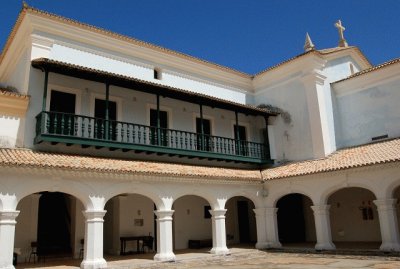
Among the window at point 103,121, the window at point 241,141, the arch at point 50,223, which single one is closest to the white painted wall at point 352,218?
the window at point 241,141

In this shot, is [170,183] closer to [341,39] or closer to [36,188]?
[36,188]

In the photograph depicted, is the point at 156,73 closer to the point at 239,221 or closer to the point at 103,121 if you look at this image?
the point at 103,121

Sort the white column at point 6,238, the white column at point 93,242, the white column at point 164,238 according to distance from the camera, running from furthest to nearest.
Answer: the white column at point 164,238
the white column at point 93,242
the white column at point 6,238

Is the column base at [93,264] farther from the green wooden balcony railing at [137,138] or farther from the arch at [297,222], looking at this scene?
the arch at [297,222]

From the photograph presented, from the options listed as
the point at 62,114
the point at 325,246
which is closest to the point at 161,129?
the point at 62,114

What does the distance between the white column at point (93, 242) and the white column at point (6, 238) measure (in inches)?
80.8

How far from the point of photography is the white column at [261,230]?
16.5 meters

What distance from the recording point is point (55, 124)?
12.7 m

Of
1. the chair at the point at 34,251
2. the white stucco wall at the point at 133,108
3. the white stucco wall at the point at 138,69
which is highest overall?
the white stucco wall at the point at 138,69

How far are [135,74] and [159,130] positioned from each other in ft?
10.3

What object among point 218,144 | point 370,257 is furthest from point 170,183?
point 370,257

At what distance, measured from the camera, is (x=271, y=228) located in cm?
1658

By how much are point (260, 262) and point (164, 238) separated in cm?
336

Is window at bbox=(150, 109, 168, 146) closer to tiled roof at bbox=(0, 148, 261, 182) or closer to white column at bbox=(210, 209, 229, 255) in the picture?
tiled roof at bbox=(0, 148, 261, 182)
